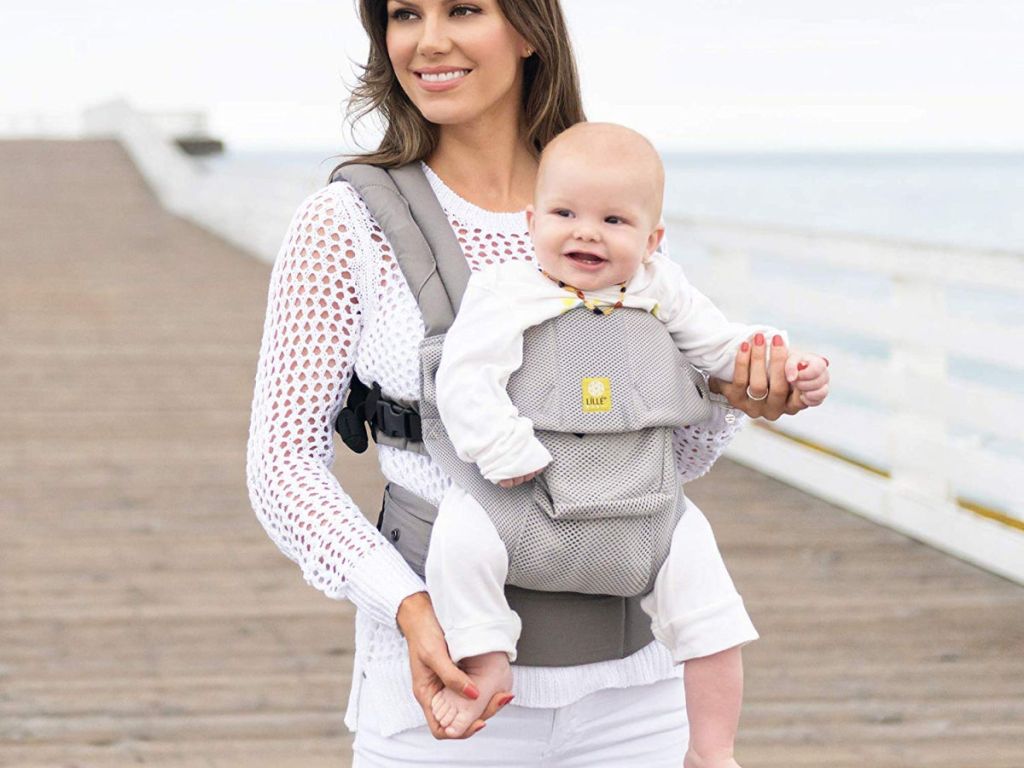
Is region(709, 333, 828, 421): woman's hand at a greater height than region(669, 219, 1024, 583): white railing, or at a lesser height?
greater

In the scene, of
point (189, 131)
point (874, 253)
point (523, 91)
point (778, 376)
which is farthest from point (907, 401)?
point (189, 131)

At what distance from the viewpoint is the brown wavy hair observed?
213 centimetres

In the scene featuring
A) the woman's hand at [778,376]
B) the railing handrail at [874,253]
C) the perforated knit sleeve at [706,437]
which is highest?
the woman's hand at [778,376]

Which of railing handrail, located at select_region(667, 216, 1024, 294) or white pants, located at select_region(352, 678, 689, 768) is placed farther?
railing handrail, located at select_region(667, 216, 1024, 294)

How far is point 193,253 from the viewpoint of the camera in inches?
646

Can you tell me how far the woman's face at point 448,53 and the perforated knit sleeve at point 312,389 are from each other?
0.17 metres

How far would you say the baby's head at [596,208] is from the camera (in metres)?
1.92

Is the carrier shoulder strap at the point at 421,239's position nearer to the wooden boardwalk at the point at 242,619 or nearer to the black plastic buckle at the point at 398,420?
the black plastic buckle at the point at 398,420

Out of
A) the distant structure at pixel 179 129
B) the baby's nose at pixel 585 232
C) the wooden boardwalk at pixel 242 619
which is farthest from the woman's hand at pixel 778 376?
the distant structure at pixel 179 129

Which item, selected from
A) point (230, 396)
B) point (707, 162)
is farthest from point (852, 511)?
point (707, 162)

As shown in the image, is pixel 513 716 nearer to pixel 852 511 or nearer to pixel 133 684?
pixel 133 684

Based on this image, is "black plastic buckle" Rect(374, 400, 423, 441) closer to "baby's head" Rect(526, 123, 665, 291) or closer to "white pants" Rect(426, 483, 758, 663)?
"white pants" Rect(426, 483, 758, 663)

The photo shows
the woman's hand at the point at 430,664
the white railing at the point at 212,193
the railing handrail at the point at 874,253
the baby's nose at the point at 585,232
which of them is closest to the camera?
the woman's hand at the point at 430,664

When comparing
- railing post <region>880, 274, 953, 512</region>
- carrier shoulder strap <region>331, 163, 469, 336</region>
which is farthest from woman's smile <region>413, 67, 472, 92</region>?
railing post <region>880, 274, 953, 512</region>
